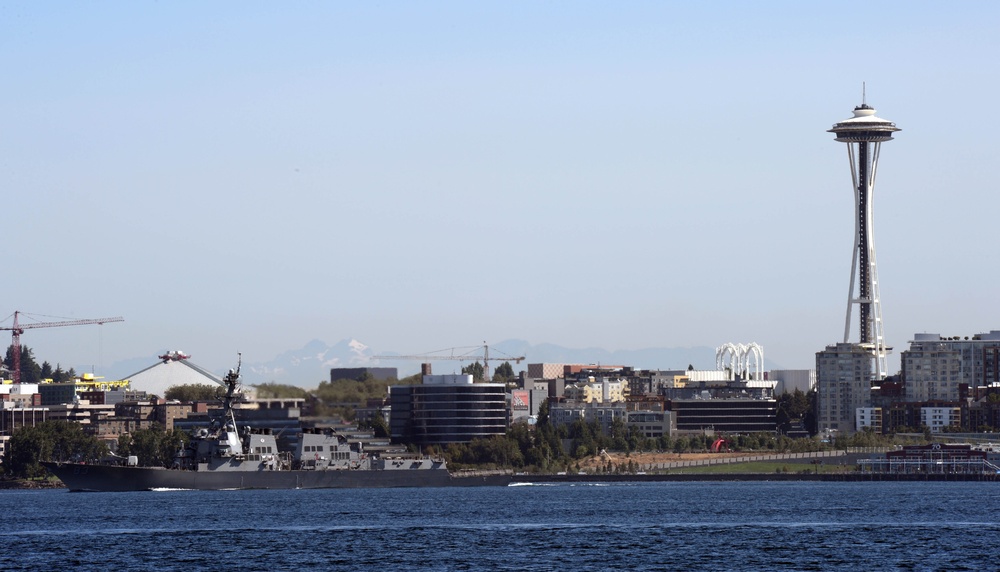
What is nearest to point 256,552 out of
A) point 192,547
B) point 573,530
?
point 192,547

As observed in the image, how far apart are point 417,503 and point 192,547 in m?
62.2

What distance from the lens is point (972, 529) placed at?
140250 millimetres

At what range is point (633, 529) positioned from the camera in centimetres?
14212

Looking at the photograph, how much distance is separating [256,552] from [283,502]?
65.1 m

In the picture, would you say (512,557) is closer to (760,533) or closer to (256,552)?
(256,552)

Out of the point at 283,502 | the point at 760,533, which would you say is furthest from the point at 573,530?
the point at 283,502

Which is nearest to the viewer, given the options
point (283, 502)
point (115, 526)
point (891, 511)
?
point (115, 526)

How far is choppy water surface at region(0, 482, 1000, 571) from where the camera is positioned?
381 ft

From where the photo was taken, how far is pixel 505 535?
5374 inches

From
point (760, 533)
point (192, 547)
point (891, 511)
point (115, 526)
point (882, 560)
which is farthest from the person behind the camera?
point (891, 511)

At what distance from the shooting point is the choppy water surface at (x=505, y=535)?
116188 millimetres

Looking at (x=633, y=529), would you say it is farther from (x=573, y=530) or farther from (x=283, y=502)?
(x=283, y=502)

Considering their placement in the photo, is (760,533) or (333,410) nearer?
(760,533)

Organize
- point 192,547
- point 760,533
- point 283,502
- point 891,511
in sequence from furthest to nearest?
point 283,502, point 891,511, point 760,533, point 192,547
